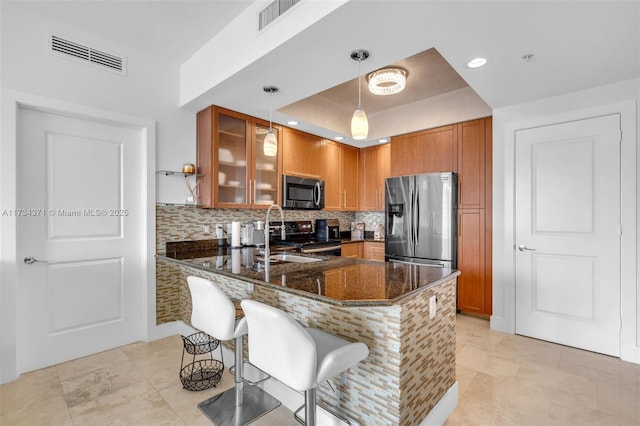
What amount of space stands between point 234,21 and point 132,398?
2.82 metres

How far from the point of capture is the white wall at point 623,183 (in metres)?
2.55

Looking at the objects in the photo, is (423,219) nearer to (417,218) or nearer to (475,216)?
(417,218)

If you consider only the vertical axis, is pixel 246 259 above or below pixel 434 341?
above

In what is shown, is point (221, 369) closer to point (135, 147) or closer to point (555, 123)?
point (135, 147)

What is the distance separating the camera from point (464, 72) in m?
2.35

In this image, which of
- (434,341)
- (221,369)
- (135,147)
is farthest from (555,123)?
(135,147)

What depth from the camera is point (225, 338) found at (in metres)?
1.70

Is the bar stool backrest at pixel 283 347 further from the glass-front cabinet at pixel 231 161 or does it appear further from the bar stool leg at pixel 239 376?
the glass-front cabinet at pixel 231 161

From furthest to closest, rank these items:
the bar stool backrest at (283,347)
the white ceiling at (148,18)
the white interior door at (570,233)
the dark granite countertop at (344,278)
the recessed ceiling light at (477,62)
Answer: the white interior door at (570,233) < the white ceiling at (148,18) < the recessed ceiling light at (477,62) < the dark granite countertop at (344,278) < the bar stool backrest at (283,347)

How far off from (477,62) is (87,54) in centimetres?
315

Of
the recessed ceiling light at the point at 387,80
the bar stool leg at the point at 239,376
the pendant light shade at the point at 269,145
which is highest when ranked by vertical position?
the recessed ceiling light at the point at 387,80

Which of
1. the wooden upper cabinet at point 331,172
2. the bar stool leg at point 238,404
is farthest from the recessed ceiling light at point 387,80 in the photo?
the bar stool leg at point 238,404

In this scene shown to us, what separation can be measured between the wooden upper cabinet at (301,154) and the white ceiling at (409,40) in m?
0.54

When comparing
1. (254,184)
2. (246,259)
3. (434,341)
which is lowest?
(434,341)
